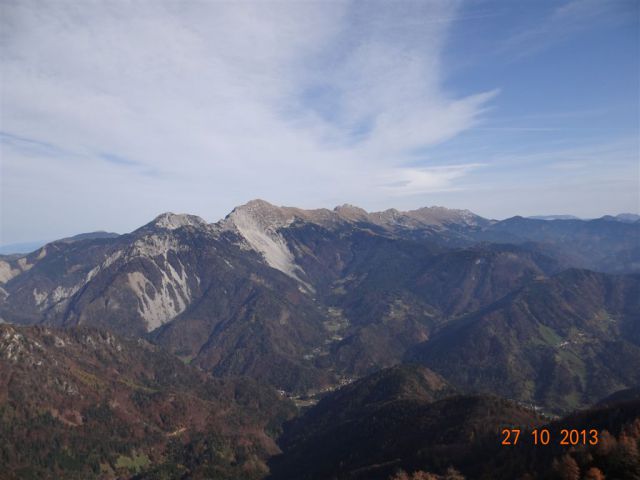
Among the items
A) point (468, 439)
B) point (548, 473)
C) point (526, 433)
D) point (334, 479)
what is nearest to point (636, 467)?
point (548, 473)

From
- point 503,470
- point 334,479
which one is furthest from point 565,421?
point 334,479

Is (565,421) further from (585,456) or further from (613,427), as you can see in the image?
(585,456)

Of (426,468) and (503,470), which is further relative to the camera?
(426,468)

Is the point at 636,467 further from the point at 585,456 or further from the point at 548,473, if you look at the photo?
the point at 548,473

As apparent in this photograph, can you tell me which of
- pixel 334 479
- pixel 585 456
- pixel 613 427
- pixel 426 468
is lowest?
pixel 334 479

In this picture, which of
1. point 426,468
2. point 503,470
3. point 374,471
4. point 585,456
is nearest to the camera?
point 585,456

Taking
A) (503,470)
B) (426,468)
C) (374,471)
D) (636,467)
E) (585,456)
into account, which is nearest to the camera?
(636,467)

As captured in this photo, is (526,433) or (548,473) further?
(526,433)

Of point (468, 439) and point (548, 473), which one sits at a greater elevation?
point (548, 473)

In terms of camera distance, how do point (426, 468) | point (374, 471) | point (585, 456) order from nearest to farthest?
point (585, 456) < point (426, 468) < point (374, 471)

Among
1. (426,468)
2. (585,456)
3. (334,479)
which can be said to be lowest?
(334,479)
